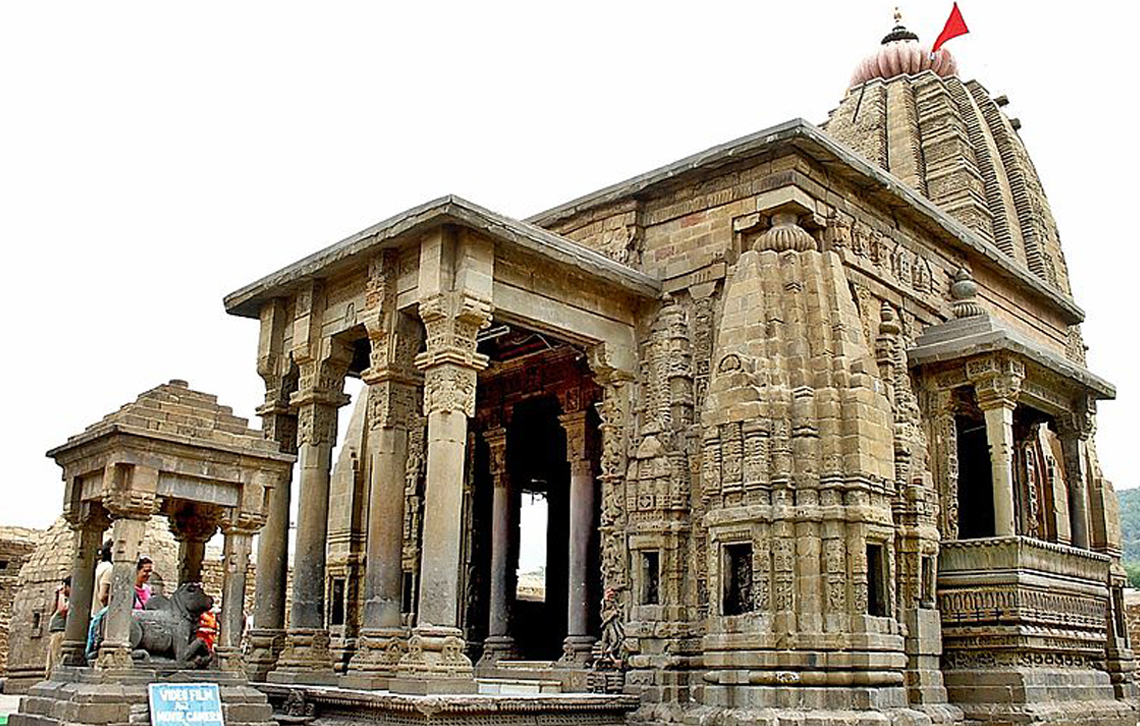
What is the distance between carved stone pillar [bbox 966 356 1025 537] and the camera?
14164 mm

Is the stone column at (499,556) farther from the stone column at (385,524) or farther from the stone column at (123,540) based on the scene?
the stone column at (123,540)

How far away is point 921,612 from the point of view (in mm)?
13508

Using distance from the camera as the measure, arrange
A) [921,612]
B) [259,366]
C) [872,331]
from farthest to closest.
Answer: [259,366] → [872,331] → [921,612]

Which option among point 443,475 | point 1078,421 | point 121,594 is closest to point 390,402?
point 443,475

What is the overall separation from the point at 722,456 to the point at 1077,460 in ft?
21.1

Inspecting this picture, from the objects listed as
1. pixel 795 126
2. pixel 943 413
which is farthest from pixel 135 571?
pixel 943 413

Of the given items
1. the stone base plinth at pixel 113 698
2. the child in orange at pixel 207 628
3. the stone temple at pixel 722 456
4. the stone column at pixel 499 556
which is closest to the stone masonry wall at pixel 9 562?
the stone temple at pixel 722 456

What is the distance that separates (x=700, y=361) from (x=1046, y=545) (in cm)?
472

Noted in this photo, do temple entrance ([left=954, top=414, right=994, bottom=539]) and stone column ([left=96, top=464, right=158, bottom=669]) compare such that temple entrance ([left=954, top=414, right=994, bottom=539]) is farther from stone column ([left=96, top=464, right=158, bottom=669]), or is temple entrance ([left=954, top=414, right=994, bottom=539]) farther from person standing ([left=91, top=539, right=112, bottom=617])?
person standing ([left=91, top=539, right=112, bottom=617])

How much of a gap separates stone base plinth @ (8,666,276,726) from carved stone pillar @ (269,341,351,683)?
10.5ft

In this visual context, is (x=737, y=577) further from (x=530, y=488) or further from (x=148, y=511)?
(x=530, y=488)

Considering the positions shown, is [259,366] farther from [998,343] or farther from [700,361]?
[998,343]

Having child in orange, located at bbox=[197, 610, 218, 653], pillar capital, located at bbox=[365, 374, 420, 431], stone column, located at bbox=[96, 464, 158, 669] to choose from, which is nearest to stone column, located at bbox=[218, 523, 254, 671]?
child in orange, located at bbox=[197, 610, 218, 653]

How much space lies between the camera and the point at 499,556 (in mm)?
17766
